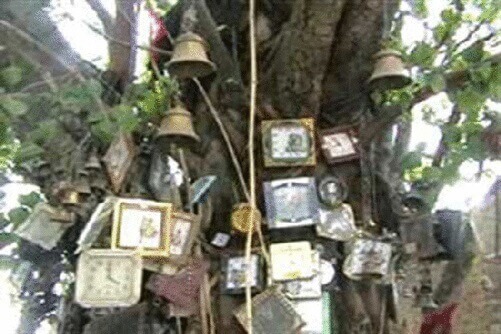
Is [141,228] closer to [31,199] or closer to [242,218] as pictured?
[242,218]

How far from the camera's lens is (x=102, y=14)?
298 cm

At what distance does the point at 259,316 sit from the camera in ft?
7.79

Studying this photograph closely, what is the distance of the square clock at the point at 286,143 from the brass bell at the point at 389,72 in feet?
0.95

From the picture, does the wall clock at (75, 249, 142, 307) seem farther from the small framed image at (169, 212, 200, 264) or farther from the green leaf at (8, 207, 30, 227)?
the green leaf at (8, 207, 30, 227)

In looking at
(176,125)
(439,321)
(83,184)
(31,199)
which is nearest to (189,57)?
(176,125)

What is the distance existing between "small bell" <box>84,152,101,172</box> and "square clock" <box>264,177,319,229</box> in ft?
1.74

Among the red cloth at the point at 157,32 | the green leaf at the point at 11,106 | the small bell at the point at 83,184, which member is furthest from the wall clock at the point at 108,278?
the red cloth at the point at 157,32

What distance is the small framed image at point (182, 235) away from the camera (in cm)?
240

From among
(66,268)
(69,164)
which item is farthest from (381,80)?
(66,268)

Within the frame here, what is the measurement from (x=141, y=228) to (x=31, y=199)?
17.9 inches

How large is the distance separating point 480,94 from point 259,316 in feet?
3.26

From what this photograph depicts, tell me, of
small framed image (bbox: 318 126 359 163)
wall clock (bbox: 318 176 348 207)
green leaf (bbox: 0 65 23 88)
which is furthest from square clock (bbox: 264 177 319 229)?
green leaf (bbox: 0 65 23 88)

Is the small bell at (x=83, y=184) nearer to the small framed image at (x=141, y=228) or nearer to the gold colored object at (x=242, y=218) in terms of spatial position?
the small framed image at (x=141, y=228)

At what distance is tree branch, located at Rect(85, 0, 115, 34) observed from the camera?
116 inches
